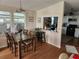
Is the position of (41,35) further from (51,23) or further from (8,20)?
(8,20)

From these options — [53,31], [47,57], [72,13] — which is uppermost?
[72,13]

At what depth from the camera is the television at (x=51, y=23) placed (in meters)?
4.75

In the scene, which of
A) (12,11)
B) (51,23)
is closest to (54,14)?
(51,23)

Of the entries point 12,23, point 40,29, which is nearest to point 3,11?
point 12,23

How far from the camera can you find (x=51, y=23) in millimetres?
5125

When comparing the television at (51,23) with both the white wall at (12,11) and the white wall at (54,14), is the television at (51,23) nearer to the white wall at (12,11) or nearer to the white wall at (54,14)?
the white wall at (54,14)

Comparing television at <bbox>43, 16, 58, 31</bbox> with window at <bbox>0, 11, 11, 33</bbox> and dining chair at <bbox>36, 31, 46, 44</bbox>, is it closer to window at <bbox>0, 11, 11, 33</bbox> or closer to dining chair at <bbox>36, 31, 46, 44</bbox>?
dining chair at <bbox>36, 31, 46, 44</bbox>

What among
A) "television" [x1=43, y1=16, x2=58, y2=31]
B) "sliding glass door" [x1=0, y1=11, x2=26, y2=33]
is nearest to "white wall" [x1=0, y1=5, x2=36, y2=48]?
"sliding glass door" [x1=0, y1=11, x2=26, y2=33]

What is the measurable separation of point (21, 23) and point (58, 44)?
2.61m

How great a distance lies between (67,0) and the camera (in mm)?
3932

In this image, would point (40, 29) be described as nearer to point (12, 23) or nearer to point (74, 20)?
point (12, 23)

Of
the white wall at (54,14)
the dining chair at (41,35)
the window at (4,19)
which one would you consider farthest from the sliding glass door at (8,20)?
the white wall at (54,14)

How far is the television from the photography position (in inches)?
187

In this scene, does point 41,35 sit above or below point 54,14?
below
